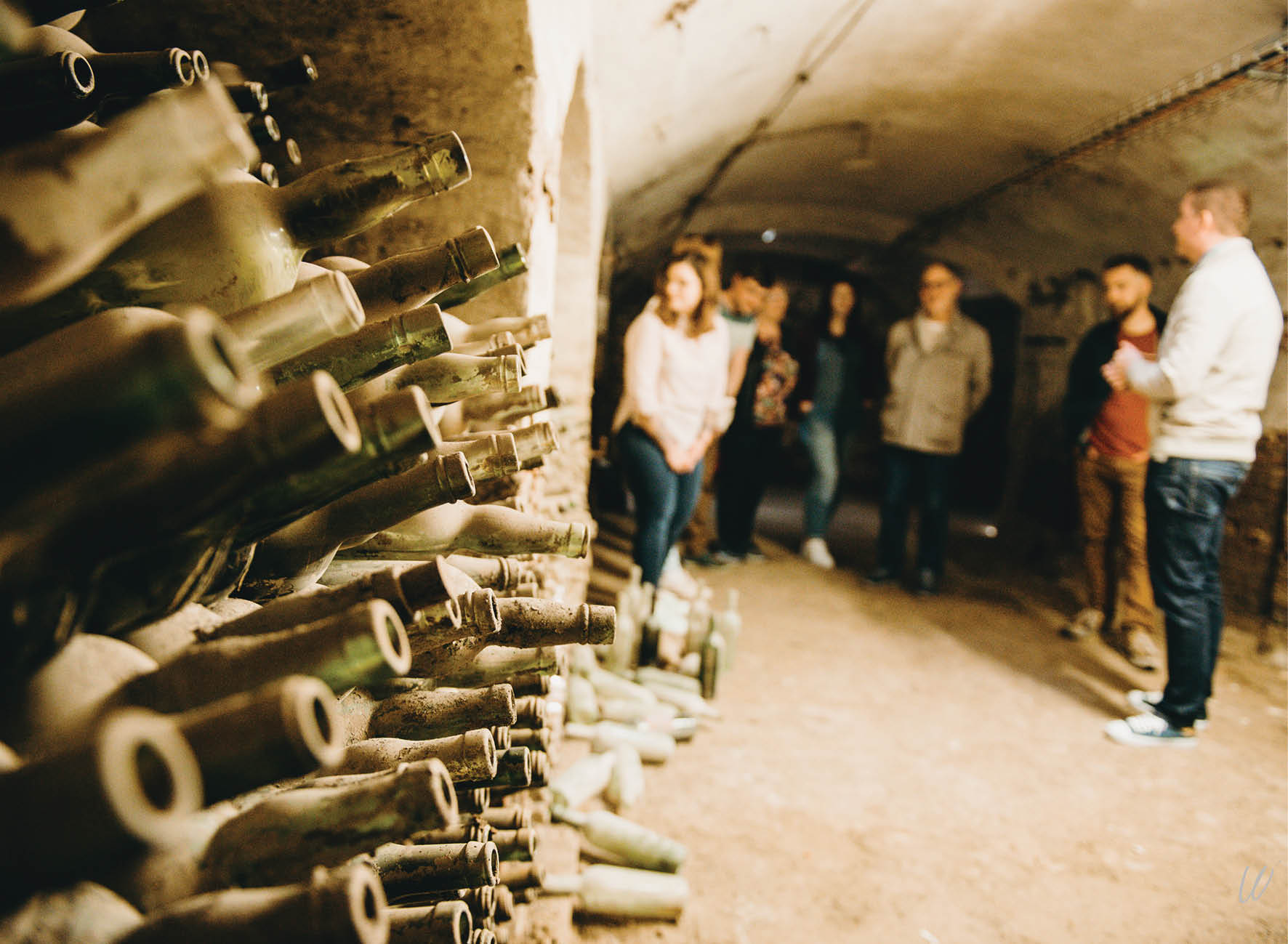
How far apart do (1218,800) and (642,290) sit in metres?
7.96

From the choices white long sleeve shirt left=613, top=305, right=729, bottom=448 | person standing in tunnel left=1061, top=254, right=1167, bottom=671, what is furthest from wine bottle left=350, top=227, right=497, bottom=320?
person standing in tunnel left=1061, top=254, right=1167, bottom=671

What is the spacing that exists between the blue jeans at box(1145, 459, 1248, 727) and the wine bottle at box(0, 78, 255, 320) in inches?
121

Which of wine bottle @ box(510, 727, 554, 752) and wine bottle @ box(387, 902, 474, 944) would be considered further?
wine bottle @ box(510, 727, 554, 752)

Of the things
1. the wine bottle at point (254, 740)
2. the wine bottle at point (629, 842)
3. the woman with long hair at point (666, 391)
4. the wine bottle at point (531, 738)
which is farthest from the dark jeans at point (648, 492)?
the wine bottle at point (254, 740)

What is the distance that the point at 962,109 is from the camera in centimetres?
432

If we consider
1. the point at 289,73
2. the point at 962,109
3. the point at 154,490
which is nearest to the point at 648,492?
the point at 289,73

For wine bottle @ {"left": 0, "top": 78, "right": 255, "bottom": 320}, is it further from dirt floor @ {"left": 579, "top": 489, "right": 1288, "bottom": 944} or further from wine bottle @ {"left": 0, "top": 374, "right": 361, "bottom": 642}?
dirt floor @ {"left": 579, "top": 489, "right": 1288, "bottom": 944}

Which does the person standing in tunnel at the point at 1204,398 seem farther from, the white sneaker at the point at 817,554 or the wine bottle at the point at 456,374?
the wine bottle at the point at 456,374

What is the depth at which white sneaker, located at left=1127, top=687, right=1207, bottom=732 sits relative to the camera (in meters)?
2.85

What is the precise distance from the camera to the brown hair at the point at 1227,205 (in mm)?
2451

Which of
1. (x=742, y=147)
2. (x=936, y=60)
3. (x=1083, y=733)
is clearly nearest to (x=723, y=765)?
(x=1083, y=733)

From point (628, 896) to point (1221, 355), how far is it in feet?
8.97

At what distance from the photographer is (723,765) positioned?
7.77 feet

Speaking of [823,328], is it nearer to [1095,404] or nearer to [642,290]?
[1095,404]
